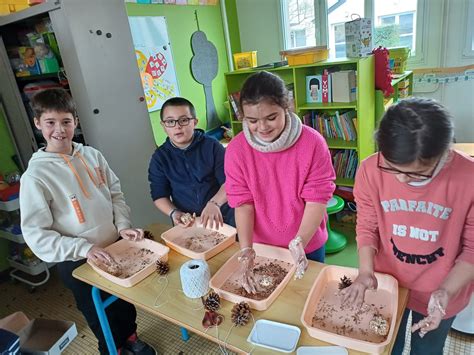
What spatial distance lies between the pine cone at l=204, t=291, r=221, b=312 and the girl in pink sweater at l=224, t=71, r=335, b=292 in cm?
10

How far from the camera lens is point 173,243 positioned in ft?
4.58

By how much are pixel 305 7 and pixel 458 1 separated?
1.42 meters

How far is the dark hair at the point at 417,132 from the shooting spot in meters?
0.78

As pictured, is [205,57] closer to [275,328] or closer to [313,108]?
[313,108]

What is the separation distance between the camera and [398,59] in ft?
10.7

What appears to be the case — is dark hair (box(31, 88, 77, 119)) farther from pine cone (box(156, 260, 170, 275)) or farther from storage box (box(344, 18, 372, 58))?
storage box (box(344, 18, 372, 58))

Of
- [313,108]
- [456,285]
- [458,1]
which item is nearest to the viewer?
[456,285]

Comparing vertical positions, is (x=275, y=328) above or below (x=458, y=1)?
below

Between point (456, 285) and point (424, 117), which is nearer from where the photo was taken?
point (424, 117)

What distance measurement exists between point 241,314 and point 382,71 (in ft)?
8.00

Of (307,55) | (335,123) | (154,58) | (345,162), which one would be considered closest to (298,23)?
(307,55)

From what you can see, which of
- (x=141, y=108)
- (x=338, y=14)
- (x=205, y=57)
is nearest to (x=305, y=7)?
(x=338, y=14)

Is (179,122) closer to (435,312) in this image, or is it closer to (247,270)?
(247,270)

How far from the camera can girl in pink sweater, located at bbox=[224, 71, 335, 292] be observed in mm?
1120
